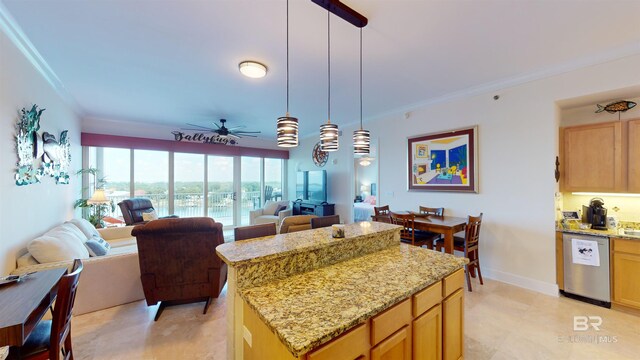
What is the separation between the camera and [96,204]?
15.1ft

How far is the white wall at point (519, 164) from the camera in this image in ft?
9.14

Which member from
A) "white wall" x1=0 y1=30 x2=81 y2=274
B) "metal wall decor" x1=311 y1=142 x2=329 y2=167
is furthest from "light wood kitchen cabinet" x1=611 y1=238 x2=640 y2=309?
"white wall" x1=0 y1=30 x2=81 y2=274

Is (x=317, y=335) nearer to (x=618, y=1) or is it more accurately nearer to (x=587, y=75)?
(x=618, y=1)

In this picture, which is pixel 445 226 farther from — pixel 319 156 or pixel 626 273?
pixel 319 156

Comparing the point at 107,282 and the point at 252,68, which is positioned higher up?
the point at 252,68

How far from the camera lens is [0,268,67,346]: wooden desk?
3.45 ft

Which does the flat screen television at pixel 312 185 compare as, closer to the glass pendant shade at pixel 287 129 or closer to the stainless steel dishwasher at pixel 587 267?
the glass pendant shade at pixel 287 129

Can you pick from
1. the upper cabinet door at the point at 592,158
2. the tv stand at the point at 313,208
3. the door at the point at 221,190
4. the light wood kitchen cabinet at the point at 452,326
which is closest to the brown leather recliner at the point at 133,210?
the door at the point at 221,190

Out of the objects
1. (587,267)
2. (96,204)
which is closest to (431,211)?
(587,267)

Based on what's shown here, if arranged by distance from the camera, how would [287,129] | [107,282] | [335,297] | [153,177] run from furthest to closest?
[153,177] < [107,282] < [287,129] < [335,297]

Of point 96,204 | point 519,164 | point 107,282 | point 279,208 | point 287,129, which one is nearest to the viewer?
point 287,129

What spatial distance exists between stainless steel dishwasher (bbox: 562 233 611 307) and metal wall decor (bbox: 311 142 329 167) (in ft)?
15.0

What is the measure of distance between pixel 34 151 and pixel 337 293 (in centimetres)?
358

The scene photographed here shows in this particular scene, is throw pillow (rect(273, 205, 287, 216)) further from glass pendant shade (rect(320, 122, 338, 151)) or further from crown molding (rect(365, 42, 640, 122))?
glass pendant shade (rect(320, 122, 338, 151))
